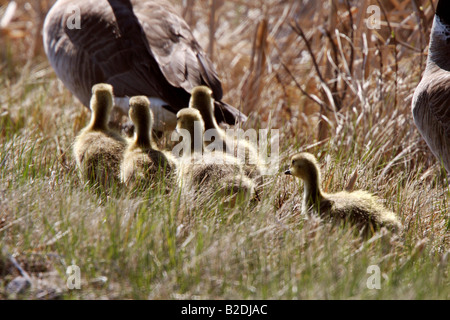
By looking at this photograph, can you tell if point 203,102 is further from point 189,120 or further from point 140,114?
point 140,114

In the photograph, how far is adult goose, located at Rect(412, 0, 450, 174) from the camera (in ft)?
12.6

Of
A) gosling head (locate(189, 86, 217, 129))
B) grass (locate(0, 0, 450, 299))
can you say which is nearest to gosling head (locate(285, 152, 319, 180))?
grass (locate(0, 0, 450, 299))

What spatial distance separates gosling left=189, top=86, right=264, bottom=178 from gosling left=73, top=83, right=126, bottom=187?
0.61m

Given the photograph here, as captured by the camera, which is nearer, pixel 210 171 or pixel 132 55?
pixel 210 171

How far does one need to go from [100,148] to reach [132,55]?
1351 mm

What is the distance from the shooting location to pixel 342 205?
3344mm

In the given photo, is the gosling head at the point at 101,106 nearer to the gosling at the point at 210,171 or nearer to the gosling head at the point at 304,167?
the gosling at the point at 210,171

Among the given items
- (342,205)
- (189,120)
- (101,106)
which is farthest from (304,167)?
(101,106)

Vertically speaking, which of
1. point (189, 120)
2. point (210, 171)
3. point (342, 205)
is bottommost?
point (342, 205)

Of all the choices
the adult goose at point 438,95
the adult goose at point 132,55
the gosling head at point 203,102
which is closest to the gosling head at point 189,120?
the gosling head at point 203,102

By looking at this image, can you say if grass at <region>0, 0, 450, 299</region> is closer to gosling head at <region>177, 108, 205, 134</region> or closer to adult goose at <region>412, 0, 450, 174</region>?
adult goose at <region>412, 0, 450, 174</region>

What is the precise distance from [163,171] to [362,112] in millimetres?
2261

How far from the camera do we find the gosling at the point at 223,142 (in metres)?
3.91
